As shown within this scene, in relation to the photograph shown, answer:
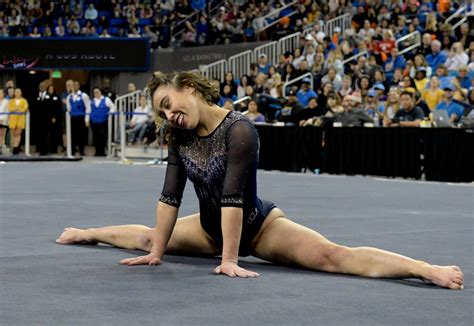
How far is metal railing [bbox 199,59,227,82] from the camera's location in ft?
80.0

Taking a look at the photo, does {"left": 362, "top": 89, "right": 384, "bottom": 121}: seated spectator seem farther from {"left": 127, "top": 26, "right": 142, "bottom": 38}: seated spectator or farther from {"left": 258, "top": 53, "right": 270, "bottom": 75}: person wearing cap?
{"left": 127, "top": 26, "right": 142, "bottom": 38}: seated spectator

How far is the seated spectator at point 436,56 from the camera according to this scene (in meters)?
19.2

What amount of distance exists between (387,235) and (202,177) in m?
2.29

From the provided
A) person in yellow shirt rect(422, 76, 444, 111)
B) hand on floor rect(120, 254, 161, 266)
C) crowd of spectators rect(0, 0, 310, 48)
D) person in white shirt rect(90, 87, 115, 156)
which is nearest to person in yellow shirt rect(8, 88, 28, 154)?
person in white shirt rect(90, 87, 115, 156)

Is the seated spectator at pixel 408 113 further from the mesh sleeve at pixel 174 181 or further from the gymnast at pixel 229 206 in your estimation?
the mesh sleeve at pixel 174 181

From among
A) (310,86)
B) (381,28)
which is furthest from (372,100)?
(381,28)

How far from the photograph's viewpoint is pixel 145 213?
8789mm

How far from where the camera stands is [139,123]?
68.4ft

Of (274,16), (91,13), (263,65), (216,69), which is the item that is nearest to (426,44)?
(263,65)

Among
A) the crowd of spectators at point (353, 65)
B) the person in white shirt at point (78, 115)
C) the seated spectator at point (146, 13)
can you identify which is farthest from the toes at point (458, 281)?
the seated spectator at point (146, 13)

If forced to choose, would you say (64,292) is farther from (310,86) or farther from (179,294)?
(310,86)

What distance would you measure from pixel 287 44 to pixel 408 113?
9.16m

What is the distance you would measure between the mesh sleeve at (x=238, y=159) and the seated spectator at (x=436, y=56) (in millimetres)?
14473

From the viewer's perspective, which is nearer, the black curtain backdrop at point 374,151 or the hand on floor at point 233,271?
the hand on floor at point 233,271
